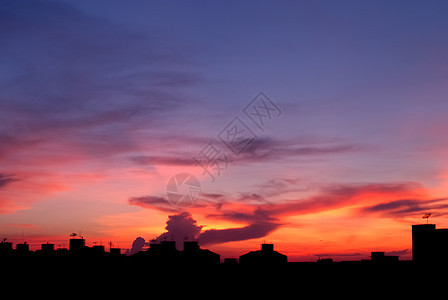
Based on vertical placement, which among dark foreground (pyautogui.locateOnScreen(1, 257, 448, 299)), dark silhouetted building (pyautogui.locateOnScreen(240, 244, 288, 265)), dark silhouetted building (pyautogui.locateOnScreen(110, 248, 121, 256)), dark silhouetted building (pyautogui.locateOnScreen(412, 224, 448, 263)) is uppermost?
dark silhouetted building (pyautogui.locateOnScreen(412, 224, 448, 263))

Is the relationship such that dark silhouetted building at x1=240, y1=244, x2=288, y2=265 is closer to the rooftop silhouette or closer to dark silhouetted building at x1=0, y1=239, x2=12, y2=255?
the rooftop silhouette

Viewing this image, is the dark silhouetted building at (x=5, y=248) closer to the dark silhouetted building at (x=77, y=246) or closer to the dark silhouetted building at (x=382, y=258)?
the dark silhouetted building at (x=77, y=246)

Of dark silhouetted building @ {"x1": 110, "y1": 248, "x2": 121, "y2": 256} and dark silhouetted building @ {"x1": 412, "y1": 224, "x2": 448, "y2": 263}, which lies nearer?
dark silhouetted building @ {"x1": 412, "y1": 224, "x2": 448, "y2": 263}

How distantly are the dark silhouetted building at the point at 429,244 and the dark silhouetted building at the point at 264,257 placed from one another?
1433 inches

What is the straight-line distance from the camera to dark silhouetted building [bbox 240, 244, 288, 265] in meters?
122

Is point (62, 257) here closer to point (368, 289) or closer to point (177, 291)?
point (177, 291)

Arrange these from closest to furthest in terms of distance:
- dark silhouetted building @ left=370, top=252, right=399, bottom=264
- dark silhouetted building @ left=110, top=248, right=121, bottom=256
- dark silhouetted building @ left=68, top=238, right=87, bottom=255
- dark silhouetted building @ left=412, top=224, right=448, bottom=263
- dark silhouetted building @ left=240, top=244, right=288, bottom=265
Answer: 1. dark silhouetted building @ left=412, top=224, right=448, bottom=263
2. dark silhouetted building @ left=370, top=252, right=399, bottom=264
3. dark silhouetted building @ left=68, top=238, right=87, bottom=255
4. dark silhouetted building @ left=240, top=244, right=288, bottom=265
5. dark silhouetted building @ left=110, top=248, right=121, bottom=256

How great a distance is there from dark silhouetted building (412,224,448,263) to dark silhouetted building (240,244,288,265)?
36.4 metres

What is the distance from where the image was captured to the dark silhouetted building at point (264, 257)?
402ft

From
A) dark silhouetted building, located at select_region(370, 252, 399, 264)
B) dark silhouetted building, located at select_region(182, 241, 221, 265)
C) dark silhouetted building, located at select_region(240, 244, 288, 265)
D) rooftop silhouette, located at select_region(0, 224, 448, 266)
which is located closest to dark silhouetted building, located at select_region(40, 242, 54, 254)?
rooftop silhouette, located at select_region(0, 224, 448, 266)

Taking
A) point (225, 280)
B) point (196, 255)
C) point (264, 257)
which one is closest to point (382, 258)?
point (264, 257)

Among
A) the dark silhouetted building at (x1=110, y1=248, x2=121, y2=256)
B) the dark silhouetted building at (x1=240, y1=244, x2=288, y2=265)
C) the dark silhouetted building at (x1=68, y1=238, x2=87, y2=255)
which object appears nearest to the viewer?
the dark silhouetted building at (x1=68, y1=238, x2=87, y2=255)

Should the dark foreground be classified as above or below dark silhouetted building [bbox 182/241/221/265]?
below

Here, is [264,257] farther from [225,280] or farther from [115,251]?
[115,251]
